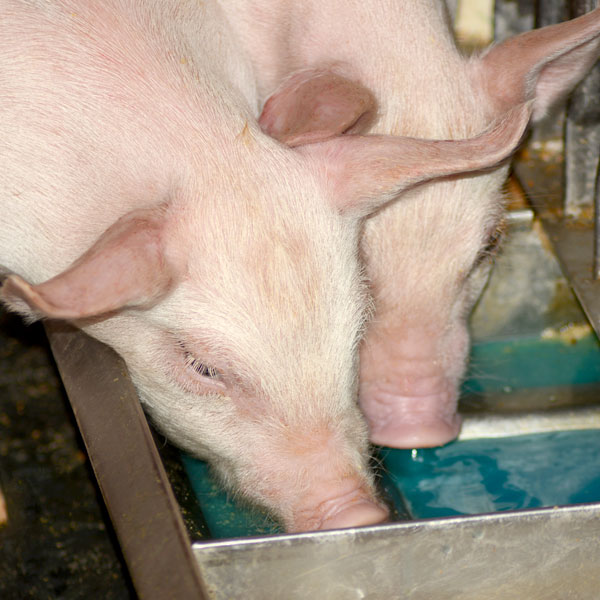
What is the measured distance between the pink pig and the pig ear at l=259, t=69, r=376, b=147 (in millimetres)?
55

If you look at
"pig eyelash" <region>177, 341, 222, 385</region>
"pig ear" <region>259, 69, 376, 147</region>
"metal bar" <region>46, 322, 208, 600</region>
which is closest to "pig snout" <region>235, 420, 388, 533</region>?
"pig eyelash" <region>177, 341, 222, 385</region>

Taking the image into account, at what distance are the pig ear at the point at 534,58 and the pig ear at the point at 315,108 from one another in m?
0.54

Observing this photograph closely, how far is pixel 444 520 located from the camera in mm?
2510

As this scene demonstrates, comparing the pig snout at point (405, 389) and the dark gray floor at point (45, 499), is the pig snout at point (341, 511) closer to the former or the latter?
the pig snout at point (405, 389)

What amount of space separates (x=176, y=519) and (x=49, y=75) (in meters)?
1.37

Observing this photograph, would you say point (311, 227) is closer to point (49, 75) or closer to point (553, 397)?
point (49, 75)

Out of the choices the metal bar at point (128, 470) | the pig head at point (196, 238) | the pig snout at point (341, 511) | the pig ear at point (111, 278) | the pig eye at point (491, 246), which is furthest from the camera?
the pig eye at point (491, 246)

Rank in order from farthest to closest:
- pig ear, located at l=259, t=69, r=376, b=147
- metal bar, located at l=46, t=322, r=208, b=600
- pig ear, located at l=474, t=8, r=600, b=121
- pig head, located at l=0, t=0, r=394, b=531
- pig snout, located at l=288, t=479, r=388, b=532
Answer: pig ear, located at l=474, t=8, r=600, b=121 → pig ear, located at l=259, t=69, r=376, b=147 → pig snout, located at l=288, t=479, r=388, b=532 → pig head, located at l=0, t=0, r=394, b=531 → metal bar, located at l=46, t=322, r=208, b=600

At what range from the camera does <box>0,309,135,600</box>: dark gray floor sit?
354 centimetres

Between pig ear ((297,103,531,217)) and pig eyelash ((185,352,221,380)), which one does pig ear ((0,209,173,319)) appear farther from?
pig ear ((297,103,531,217))

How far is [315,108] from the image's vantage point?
2.98 m

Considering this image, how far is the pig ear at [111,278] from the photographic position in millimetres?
2189

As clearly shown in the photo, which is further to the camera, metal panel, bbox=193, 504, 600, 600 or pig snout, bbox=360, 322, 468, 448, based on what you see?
pig snout, bbox=360, 322, 468, 448

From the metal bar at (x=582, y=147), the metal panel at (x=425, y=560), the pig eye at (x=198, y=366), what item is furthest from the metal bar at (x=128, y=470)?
the metal bar at (x=582, y=147)
